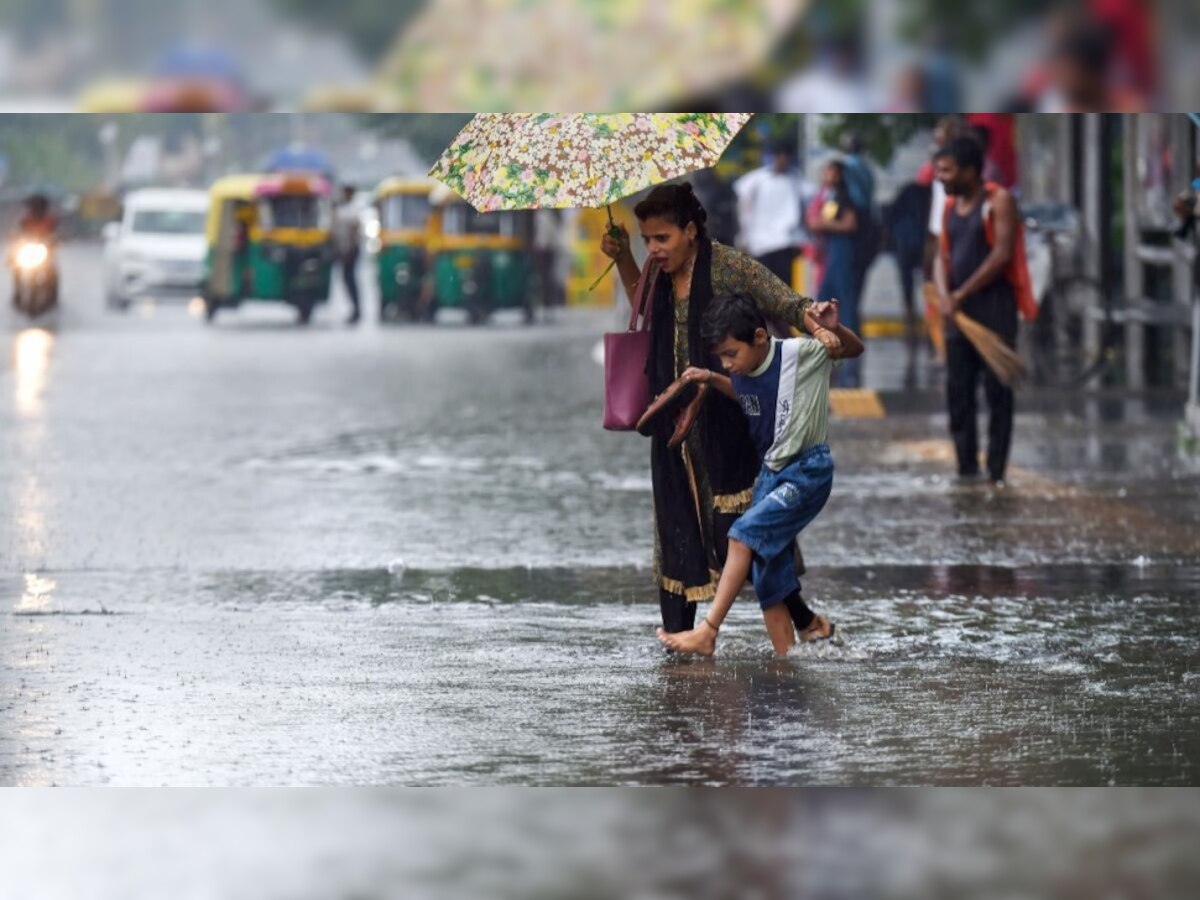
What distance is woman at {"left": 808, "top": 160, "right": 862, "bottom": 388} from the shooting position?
1791 centimetres

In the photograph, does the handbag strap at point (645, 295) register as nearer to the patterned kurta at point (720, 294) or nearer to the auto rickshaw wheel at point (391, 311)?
the patterned kurta at point (720, 294)

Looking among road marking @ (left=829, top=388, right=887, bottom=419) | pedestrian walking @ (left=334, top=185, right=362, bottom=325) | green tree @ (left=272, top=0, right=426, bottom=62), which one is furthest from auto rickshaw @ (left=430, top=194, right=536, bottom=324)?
green tree @ (left=272, top=0, right=426, bottom=62)

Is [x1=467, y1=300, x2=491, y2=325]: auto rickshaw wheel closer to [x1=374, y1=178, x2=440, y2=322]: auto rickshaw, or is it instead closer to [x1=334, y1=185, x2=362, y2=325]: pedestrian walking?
[x1=374, y1=178, x2=440, y2=322]: auto rickshaw

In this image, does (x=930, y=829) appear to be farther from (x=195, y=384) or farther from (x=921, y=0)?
(x=195, y=384)

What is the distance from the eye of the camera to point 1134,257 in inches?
792

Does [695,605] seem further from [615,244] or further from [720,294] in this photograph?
[615,244]

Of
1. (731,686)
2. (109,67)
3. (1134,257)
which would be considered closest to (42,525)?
(731,686)

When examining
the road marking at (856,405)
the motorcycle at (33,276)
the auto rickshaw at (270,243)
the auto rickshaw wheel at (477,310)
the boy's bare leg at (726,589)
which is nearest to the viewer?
the boy's bare leg at (726,589)

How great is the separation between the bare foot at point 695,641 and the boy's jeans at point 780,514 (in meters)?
0.22

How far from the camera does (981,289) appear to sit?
13406 millimetres

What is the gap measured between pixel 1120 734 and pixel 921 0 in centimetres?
297

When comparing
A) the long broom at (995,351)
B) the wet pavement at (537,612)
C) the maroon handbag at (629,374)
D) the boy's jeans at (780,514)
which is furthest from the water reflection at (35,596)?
the long broom at (995,351)

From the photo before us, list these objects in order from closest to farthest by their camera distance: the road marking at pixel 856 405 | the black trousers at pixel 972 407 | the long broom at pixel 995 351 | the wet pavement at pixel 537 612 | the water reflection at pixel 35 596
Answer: the wet pavement at pixel 537 612 → the water reflection at pixel 35 596 → the long broom at pixel 995 351 → the black trousers at pixel 972 407 → the road marking at pixel 856 405

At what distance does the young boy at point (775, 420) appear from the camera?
27.1ft
